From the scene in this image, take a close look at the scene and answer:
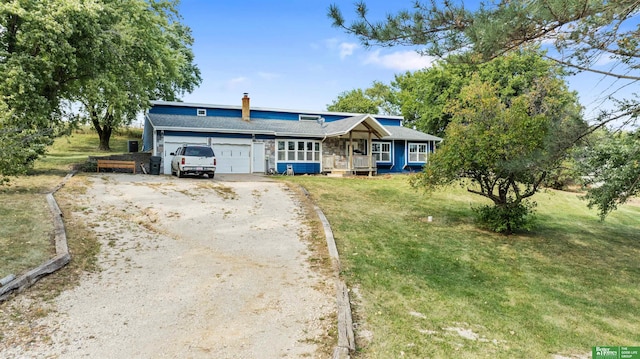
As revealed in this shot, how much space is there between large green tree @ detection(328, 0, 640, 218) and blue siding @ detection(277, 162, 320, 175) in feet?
54.8

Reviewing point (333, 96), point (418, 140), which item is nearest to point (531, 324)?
point (418, 140)

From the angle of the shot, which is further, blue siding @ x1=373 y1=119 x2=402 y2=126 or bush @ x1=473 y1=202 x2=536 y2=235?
blue siding @ x1=373 y1=119 x2=402 y2=126

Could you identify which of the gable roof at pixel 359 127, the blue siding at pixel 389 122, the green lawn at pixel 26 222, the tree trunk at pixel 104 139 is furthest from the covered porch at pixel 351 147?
the tree trunk at pixel 104 139

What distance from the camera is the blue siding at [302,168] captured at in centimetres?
2297

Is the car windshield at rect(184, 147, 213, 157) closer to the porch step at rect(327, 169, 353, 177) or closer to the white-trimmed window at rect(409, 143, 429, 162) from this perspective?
the porch step at rect(327, 169, 353, 177)

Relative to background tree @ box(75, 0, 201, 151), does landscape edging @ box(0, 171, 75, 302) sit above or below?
below

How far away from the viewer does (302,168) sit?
2348 centimetres

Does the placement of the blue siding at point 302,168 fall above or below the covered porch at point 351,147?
below

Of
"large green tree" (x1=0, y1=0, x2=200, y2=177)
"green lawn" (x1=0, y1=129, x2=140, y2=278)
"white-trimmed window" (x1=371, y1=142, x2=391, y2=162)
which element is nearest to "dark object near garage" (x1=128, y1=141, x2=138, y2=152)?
"large green tree" (x1=0, y1=0, x2=200, y2=177)

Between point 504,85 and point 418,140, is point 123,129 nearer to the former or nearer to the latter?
point 418,140

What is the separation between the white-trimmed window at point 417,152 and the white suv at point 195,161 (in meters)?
15.0

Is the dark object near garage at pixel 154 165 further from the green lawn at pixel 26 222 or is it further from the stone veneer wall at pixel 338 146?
the stone veneer wall at pixel 338 146

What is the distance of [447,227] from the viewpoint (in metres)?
11.5

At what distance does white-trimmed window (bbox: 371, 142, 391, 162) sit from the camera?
2581 centimetres
